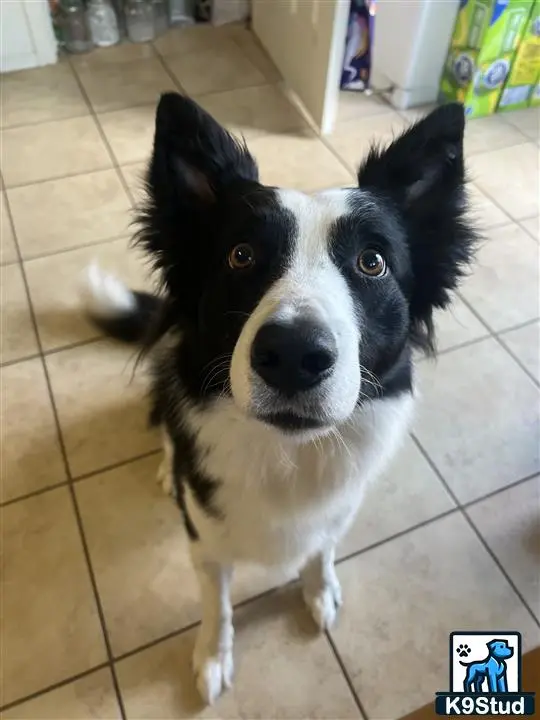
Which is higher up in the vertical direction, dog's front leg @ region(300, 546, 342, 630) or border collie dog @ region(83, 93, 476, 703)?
border collie dog @ region(83, 93, 476, 703)

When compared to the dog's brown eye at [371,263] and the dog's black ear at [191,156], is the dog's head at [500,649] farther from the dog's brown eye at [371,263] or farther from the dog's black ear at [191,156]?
the dog's black ear at [191,156]

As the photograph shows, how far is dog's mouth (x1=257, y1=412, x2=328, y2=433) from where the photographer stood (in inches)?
40.8

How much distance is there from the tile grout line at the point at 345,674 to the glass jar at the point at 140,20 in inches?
131

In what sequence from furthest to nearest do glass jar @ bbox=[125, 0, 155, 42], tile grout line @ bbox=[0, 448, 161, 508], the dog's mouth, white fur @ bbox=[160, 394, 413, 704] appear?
glass jar @ bbox=[125, 0, 155, 42], tile grout line @ bbox=[0, 448, 161, 508], white fur @ bbox=[160, 394, 413, 704], the dog's mouth

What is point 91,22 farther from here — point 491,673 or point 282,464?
point 491,673

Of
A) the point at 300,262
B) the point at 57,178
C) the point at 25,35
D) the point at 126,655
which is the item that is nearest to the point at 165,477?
the point at 126,655

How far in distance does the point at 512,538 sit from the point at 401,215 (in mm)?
1150

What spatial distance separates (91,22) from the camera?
11.3ft

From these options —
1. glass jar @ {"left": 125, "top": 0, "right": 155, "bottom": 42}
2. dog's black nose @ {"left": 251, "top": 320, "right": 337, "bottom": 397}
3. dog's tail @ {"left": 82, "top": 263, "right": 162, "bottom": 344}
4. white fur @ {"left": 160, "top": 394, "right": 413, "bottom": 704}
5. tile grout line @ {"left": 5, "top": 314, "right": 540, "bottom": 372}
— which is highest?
dog's black nose @ {"left": 251, "top": 320, "right": 337, "bottom": 397}

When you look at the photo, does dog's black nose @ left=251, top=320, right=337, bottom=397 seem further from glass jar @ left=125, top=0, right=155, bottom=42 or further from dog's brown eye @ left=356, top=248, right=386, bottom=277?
glass jar @ left=125, top=0, right=155, bottom=42

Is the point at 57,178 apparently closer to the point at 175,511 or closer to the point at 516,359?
the point at 175,511

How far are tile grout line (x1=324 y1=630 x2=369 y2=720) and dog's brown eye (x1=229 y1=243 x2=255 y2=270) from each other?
109 cm

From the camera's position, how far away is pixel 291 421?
1.05 metres

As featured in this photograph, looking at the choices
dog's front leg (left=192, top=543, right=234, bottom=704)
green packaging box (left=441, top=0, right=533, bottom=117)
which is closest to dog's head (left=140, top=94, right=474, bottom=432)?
dog's front leg (left=192, top=543, right=234, bottom=704)
